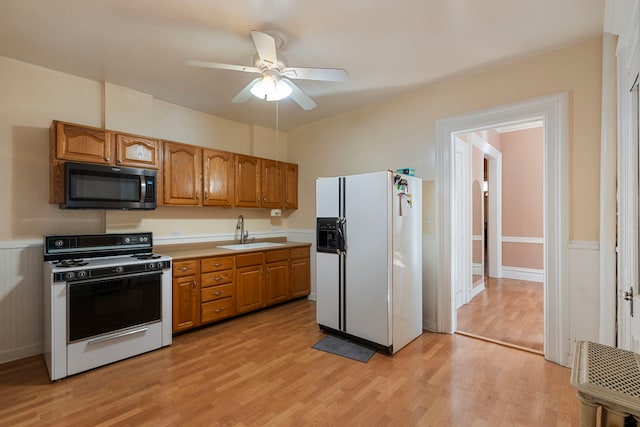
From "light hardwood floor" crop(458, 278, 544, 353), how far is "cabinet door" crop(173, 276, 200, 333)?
9.68 ft

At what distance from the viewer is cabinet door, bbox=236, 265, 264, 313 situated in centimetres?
363

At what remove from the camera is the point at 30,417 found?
1916 mm

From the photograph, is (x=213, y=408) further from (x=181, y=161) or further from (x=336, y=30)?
(x=336, y=30)

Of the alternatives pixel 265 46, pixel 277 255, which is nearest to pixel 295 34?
pixel 265 46

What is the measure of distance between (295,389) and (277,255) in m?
2.06

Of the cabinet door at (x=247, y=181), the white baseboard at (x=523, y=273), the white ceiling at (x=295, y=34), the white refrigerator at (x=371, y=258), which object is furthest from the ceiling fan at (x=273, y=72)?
the white baseboard at (x=523, y=273)

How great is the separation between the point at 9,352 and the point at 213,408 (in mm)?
2148

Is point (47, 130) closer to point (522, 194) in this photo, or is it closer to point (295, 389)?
point (295, 389)

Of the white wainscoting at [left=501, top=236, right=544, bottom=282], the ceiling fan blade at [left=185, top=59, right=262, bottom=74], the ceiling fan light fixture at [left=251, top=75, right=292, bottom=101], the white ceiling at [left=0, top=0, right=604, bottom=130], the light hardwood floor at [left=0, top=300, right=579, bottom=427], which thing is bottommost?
the light hardwood floor at [left=0, top=300, right=579, bottom=427]

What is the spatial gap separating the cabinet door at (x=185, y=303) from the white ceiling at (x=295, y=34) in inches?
83.7

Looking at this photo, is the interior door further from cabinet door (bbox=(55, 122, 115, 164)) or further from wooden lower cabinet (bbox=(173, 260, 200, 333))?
cabinet door (bbox=(55, 122, 115, 164))

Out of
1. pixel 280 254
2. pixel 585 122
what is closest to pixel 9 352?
pixel 280 254

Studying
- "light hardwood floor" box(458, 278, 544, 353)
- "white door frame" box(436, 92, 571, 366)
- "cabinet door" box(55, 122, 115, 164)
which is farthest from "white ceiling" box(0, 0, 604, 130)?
"light hardwood floor" box(458, 278, 544, 353)

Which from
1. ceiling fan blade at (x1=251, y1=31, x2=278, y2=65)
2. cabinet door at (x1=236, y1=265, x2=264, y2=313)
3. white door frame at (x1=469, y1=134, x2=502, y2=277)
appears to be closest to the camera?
ceiling fan blade at (x1=251, y1=31, x2=278, y2=65)
